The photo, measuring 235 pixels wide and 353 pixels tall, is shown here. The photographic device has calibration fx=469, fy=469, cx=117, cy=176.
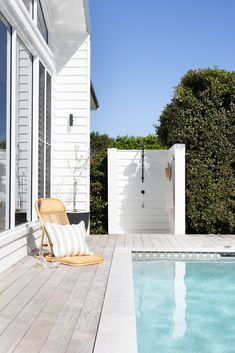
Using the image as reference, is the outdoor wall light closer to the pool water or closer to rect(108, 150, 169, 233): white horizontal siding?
rect(108, 150, 169, 233): white horizontal siding

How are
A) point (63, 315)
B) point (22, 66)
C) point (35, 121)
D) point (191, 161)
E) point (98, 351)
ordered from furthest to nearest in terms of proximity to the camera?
point (191, 161), point (35, 121), point (22, 66), point (63, 315), point (98, 351)

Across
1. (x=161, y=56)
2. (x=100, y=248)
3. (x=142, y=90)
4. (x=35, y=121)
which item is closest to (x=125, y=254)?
(x=100, y=248)

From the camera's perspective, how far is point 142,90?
1947 cm

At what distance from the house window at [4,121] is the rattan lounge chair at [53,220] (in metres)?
0.62

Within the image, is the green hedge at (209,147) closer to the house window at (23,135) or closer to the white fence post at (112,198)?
the white fence post at (112,198)

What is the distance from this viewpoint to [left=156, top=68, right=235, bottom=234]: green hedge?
920 cm

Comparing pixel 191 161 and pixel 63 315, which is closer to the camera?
pixel 63 315

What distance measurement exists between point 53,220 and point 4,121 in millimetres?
1734

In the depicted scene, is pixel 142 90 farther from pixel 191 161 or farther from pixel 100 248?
pixel 100 248

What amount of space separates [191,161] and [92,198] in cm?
221

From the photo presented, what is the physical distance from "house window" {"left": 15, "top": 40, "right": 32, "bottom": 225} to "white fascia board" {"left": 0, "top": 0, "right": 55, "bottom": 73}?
0.15m

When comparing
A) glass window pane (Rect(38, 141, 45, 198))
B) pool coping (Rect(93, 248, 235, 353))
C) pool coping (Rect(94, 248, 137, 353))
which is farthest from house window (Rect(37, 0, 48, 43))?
pool coping (Rect(94, 248, 137, 353))

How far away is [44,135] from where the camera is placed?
314 inches

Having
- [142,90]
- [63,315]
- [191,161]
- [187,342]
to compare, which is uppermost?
[142,90]
